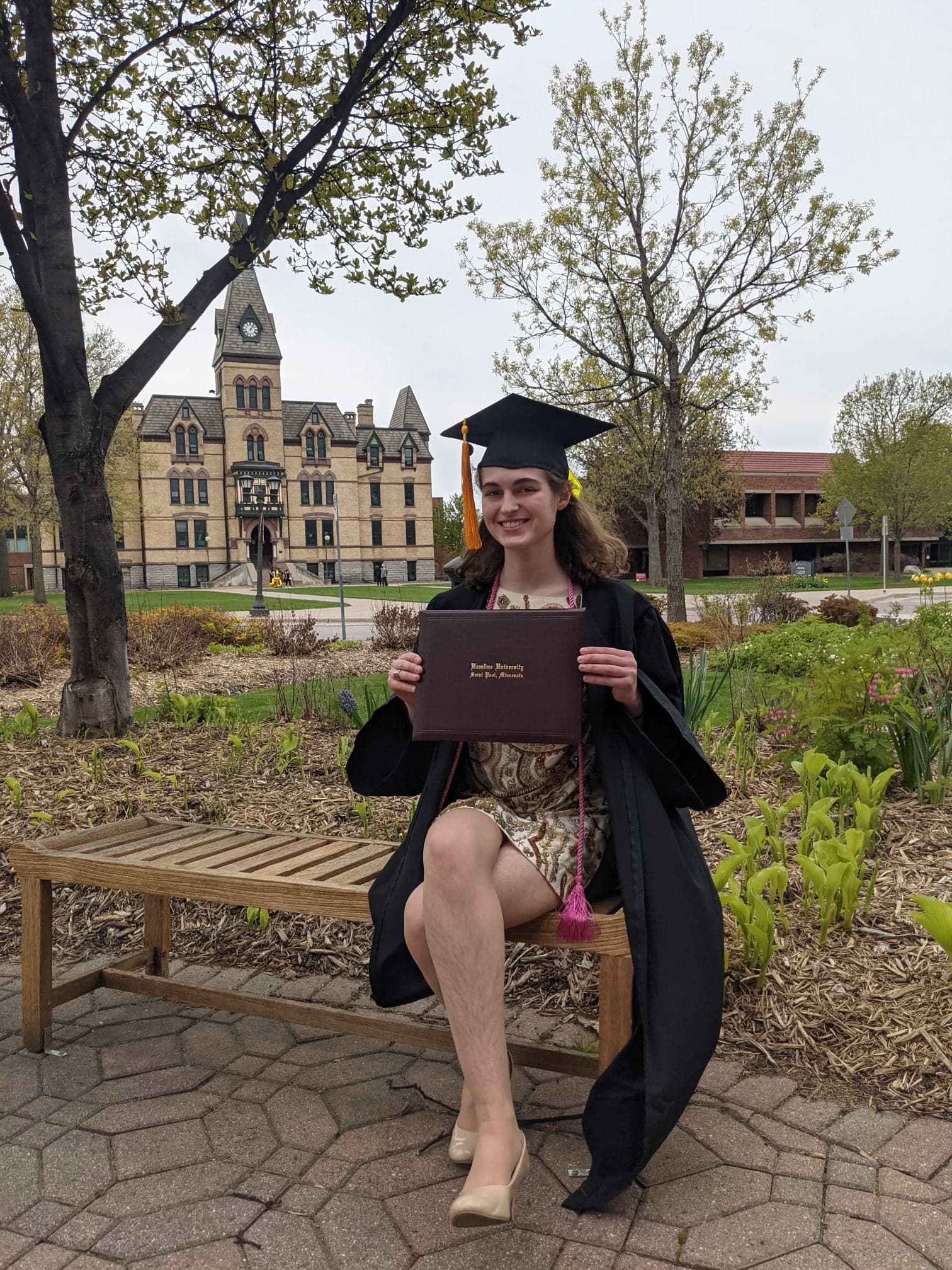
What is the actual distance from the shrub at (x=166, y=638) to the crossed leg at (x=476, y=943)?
837cm

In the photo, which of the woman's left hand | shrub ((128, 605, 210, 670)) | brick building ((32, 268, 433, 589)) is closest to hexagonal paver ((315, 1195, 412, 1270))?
the woman's left hand

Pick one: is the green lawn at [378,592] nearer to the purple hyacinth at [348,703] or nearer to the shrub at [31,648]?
the shrub at [31,648]

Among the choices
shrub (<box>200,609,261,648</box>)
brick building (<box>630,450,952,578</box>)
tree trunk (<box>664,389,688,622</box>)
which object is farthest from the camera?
brick building (<box>630,450,952,578</box>)

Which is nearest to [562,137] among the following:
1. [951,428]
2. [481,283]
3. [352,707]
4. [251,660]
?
[481,283]

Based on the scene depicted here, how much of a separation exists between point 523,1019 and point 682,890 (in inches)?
43.8

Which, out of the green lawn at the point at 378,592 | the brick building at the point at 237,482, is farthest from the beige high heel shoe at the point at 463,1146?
the brick building at the point at 237,482

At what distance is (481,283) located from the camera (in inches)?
670

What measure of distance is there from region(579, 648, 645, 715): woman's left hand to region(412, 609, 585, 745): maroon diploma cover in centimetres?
2

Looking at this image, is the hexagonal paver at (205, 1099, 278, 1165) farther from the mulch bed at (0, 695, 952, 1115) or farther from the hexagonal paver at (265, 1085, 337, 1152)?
the mulch bed at (0, 695, 952, 1115)

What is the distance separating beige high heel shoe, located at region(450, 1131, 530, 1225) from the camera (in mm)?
1916

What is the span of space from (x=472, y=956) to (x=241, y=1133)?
86 cm

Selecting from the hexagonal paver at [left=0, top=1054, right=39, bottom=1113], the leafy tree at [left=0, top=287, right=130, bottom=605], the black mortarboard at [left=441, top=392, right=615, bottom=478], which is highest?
the leafy tree at [left=0, top=287, right=130, bottom=605]

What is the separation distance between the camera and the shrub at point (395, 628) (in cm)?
1330

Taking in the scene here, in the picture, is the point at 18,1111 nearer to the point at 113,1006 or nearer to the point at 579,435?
the point at 113,1006
